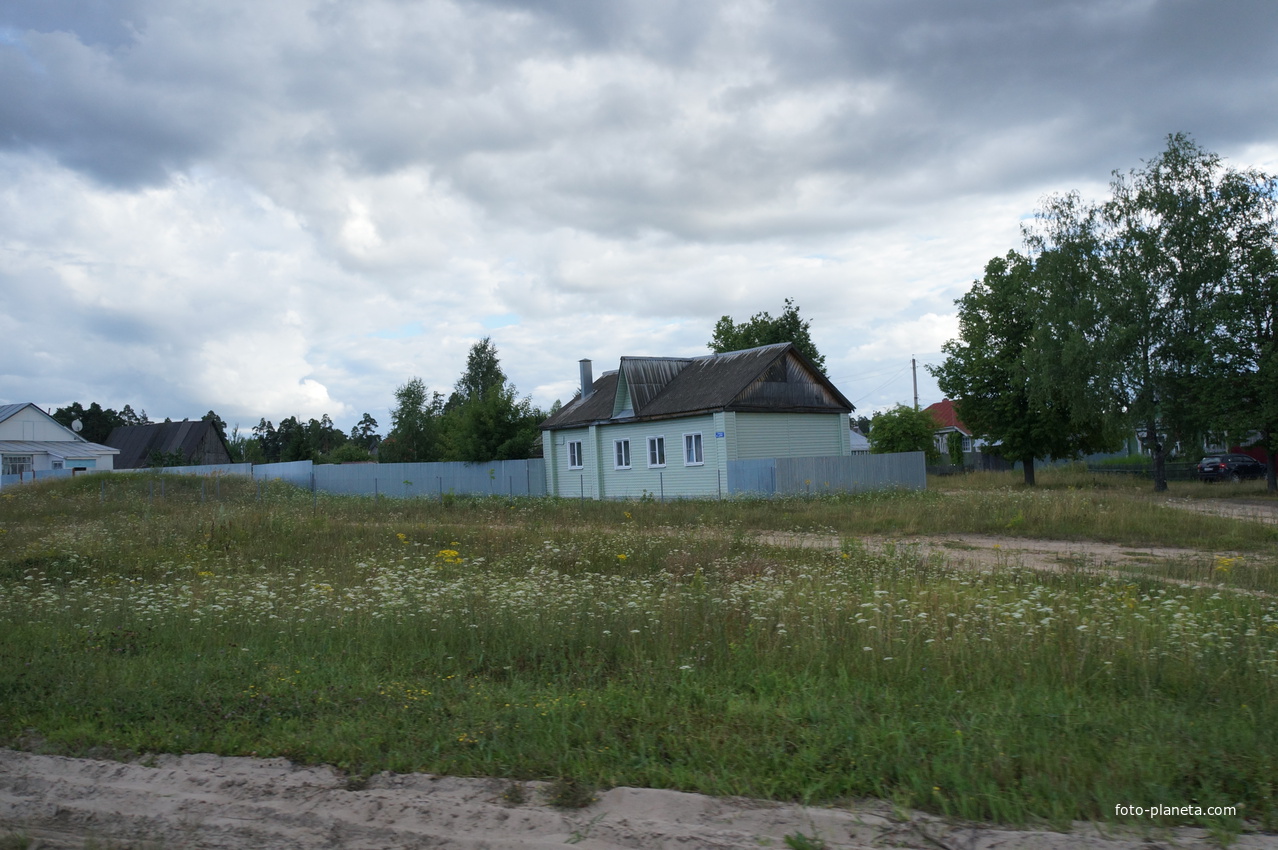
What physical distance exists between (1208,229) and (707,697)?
3250 centimetres

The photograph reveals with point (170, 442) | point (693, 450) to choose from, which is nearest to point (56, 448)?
point (170, 442)

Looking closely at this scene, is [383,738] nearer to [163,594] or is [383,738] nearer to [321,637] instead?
[321,637]

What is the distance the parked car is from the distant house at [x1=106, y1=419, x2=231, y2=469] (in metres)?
67.5

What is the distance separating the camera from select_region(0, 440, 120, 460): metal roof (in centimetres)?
5106

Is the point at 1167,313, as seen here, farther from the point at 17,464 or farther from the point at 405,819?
the point at 17,464

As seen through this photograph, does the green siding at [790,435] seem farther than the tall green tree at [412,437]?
No

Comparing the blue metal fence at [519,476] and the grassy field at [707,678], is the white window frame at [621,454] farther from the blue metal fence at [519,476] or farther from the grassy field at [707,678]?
the grassy field at [707,678]

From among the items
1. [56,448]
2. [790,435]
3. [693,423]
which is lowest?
[790,435]

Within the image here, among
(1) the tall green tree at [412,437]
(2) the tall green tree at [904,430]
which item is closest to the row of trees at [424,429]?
(1) the tall green tree at [412,437]

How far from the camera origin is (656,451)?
3192cm

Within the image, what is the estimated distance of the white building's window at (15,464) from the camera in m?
50.0

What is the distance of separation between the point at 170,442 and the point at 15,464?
19.0 meters

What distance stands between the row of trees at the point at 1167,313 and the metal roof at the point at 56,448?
2214 inches

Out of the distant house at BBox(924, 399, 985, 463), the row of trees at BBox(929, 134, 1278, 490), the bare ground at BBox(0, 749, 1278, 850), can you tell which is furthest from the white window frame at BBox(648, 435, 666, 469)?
the distant house at BBox(924, 399, 985, 463)
